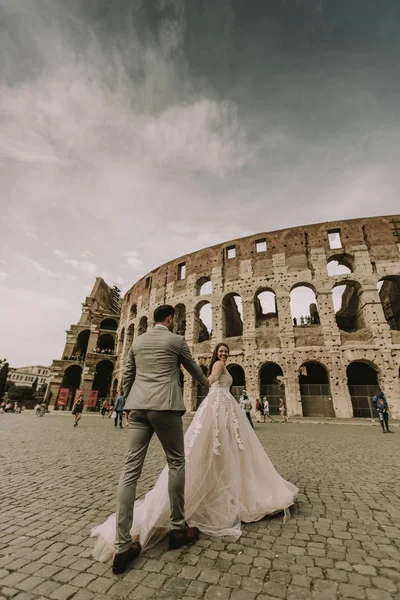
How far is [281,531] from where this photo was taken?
2467mm

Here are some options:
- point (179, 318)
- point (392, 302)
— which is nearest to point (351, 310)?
point (392, 302)

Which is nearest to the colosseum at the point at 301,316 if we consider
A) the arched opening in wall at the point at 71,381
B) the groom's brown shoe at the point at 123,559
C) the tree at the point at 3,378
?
the arched opening in wall at the point at 71,381

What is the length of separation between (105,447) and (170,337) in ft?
19.4

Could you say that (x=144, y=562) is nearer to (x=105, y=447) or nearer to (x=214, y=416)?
(x=214, y=416)

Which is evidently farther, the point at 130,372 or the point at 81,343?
the point at 81,343

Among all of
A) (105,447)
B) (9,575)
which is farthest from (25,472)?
(9,575)

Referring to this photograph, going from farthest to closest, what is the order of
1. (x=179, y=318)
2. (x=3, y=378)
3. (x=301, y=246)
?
(x=3, y=378)
(x=179, y=318)
(x=301, y=246)

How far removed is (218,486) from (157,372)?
1466 millimetres

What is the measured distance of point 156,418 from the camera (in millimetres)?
2219

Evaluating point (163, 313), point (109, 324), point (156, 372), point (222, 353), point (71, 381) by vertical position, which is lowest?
point (156, 372)

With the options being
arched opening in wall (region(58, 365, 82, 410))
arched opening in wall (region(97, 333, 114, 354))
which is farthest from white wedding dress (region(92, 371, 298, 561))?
arched opening in wall (region(97, 333, 114, 354))

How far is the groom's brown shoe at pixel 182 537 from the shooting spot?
2.15 metres

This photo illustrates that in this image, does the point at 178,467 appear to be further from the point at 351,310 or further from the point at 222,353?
the point at 351,310

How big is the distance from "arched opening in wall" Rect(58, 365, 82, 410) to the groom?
27.5 meters
